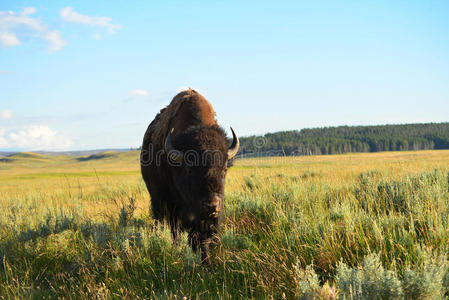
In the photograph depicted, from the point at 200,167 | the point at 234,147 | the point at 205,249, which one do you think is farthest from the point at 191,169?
the point at 205,249

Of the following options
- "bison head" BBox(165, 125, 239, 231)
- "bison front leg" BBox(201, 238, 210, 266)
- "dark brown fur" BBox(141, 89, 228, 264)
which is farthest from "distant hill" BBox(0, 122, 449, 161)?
"bison front leg" BBox(201, 238, 210, 266)

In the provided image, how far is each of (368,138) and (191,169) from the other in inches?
4927

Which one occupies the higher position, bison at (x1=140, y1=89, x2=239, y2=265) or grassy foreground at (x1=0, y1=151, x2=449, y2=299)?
bison at (x1=140, y1=89, x2=239, y2=265)

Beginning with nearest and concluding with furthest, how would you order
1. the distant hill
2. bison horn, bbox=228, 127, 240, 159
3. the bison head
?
the bison head < bison horn, bbox=228, 127, 240, 159 < the distant hill

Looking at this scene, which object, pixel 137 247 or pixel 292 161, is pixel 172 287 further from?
pixel 292 161

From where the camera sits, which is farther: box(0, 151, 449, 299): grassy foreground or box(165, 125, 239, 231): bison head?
box(165, 125, 239, 231): bison head

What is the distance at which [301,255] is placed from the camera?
3580mm

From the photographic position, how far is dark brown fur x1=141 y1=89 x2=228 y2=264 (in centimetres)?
441

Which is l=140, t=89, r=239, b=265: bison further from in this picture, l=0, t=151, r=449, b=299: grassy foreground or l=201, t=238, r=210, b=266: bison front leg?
l=0, t=151, r=449, b=299: grassy foreground

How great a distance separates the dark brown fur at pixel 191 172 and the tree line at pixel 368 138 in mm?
88554

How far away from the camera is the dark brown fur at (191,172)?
4406 millimetres

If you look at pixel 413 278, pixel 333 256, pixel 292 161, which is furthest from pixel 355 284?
pixel 292 161

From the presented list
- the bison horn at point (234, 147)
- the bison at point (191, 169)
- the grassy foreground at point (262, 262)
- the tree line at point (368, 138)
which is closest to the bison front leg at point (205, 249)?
the bison at point (191, 169)

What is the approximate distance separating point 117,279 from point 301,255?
2.24 meters
